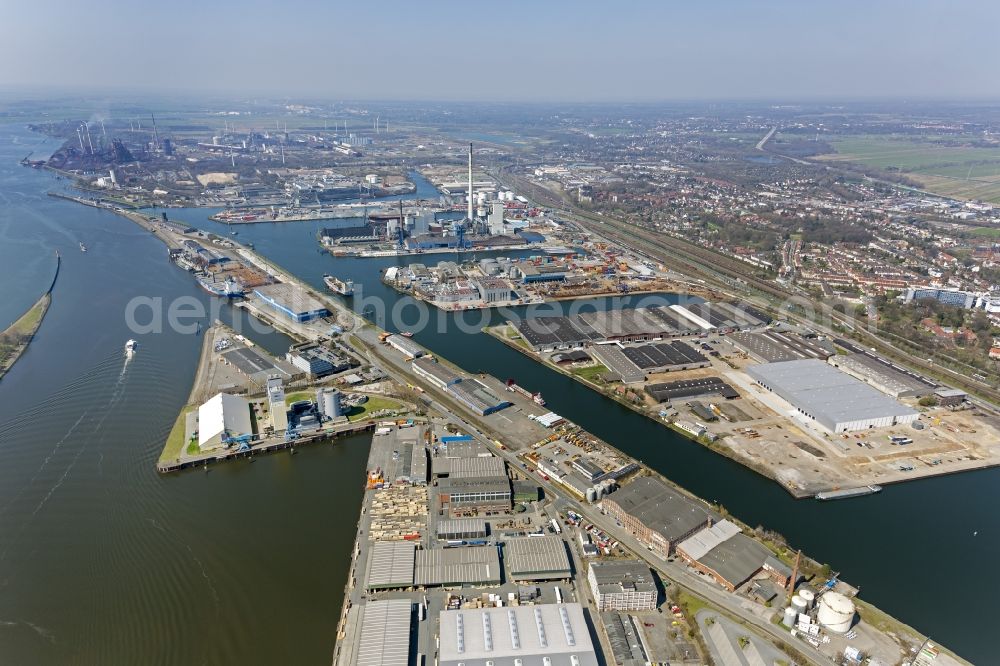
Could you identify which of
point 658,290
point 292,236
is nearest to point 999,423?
point 658,290

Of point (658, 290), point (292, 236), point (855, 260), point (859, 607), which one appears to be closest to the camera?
point (859, 607)

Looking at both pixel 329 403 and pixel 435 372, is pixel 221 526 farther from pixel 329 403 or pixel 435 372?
pixel 435 372

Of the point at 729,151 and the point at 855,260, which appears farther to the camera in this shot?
the point at 729,151

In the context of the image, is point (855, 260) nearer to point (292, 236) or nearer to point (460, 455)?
point (460, 455)

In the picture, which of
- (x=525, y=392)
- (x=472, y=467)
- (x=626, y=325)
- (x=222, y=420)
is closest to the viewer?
(x=472, y=467)

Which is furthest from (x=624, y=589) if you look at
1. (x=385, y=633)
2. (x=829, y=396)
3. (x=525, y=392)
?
(x=829, y=396)

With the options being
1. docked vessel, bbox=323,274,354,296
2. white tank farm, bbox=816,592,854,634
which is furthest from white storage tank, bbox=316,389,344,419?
white tank farm, bbox=816,592,854,634

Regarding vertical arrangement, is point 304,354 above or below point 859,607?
above

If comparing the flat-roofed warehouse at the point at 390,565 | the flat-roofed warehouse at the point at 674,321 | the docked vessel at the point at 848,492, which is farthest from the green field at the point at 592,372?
the flat-roofed warehouse at the point at 390,565

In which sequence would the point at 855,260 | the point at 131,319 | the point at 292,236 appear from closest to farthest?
the point at 131,319, the point at 855,260, the point at 292,236
